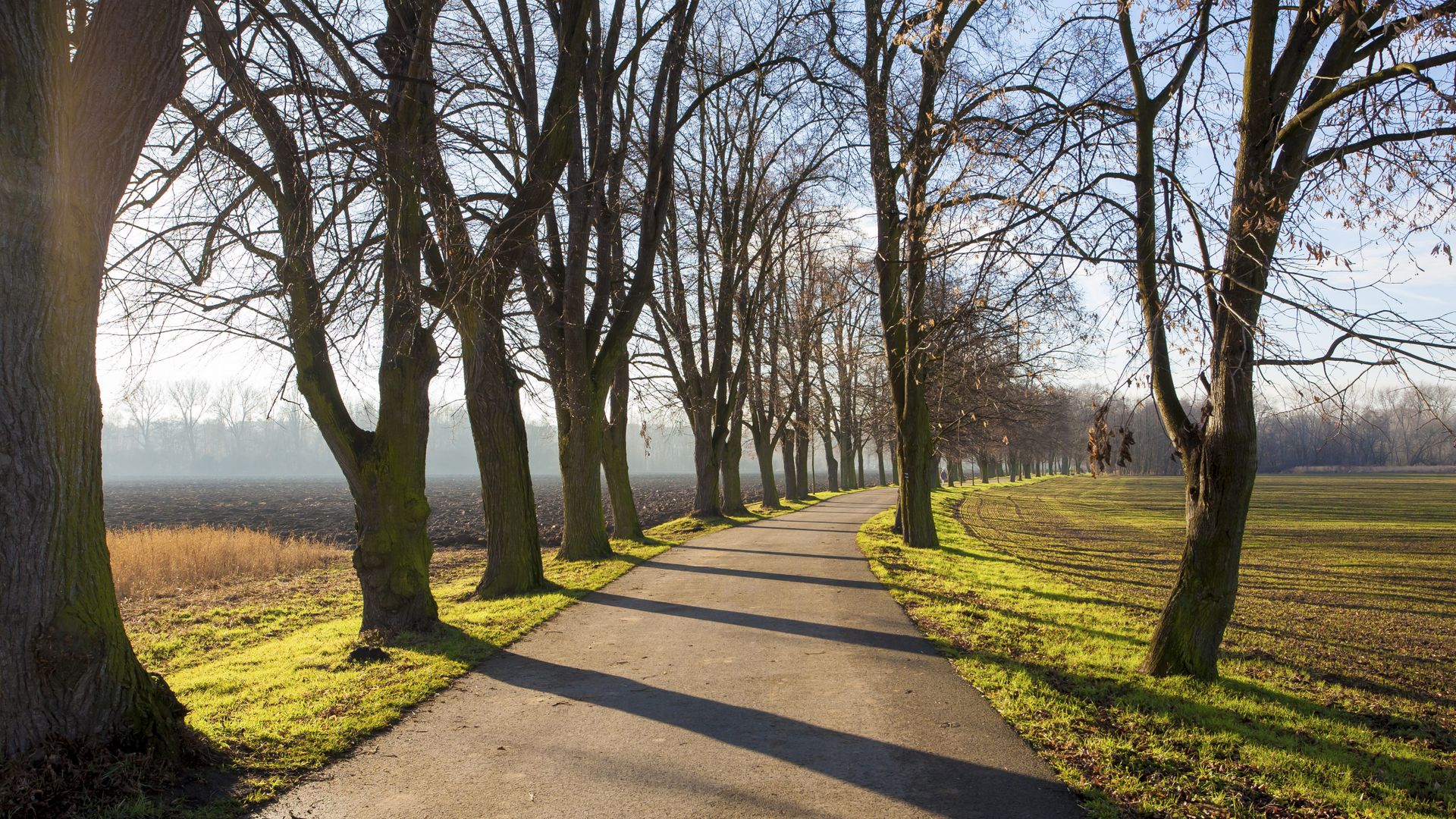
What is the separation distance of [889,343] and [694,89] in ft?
27.8

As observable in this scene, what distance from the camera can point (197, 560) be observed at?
17.0 meters

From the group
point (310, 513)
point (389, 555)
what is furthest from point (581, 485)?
point (310, 513)

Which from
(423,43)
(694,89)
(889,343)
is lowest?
(889,343)

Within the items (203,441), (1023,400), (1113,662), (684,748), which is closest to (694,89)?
(1023,400)

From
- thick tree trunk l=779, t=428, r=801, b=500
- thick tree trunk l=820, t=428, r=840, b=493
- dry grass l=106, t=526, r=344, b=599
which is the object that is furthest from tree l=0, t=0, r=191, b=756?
thick tree trunk l=820, t=428, r=840, b=493

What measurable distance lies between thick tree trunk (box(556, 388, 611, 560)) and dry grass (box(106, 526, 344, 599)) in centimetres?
703

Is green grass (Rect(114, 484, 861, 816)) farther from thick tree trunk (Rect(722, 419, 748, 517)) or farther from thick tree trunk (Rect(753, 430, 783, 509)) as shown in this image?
thick tree trunk (Rect(753, 430, 783, 509))

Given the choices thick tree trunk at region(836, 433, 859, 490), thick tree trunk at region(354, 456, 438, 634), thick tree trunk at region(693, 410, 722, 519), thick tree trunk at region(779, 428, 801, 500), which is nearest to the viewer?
thick tree trunk at region(354, 456, 438, 634)

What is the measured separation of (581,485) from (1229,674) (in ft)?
35.4

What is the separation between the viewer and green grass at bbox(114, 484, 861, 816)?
194 inches

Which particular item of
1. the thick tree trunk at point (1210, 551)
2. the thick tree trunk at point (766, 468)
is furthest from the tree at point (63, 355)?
the thick tree trunk at point (766, 468)

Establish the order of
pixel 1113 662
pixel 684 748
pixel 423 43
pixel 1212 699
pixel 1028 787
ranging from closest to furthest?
pixel 1028 787, pixel 684 748, pixel 1212 699, pixel 1113 662, pixel 423 43

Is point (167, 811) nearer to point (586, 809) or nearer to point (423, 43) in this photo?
point (586, 809)

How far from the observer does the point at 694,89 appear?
65.6 ft
